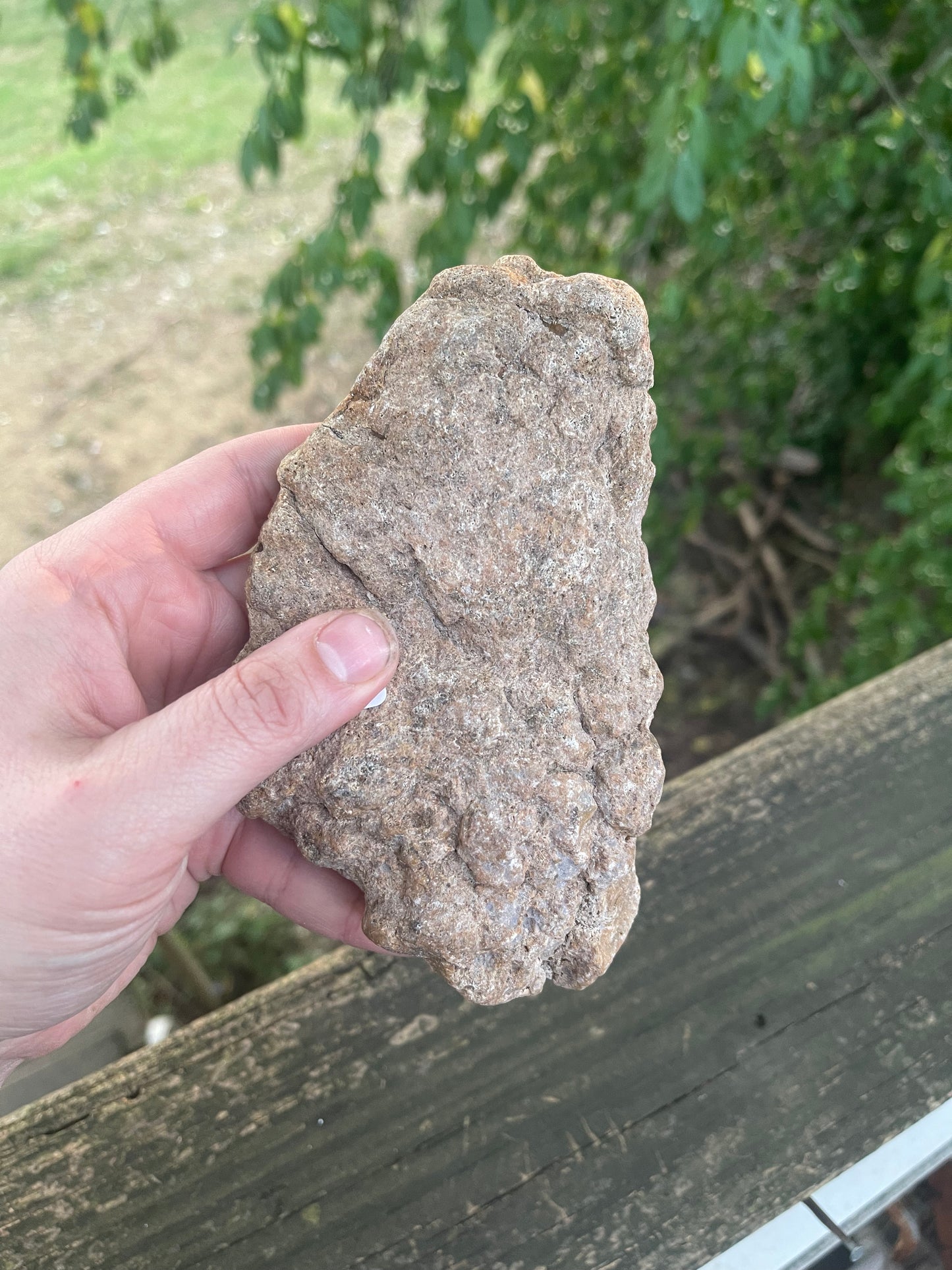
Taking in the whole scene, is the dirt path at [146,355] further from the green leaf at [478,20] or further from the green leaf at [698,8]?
the green leaf at [698,8]

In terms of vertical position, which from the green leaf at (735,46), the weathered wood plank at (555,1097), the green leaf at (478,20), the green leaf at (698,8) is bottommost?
the weathered wood plank at (555,1097)

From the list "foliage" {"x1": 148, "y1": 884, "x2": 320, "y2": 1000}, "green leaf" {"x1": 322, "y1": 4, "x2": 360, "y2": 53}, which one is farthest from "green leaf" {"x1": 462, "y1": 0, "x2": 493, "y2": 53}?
"foliage" {"x1": 148, "y1": 884, "x2": 320, "y2": 1000}

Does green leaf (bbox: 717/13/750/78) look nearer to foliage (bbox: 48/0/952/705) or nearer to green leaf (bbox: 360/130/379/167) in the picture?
foliage (bbox: 48/0/952/705)

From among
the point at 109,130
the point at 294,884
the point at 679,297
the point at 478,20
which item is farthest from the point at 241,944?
the point at 109,130

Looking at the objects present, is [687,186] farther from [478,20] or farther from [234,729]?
[234,729]

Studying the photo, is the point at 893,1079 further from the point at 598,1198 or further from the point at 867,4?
the point at 867,4

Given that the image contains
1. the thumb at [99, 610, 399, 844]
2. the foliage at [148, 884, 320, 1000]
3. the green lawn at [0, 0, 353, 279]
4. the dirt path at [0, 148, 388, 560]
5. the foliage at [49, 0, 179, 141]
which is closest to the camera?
the thumb at [99, 610, 399, 844]

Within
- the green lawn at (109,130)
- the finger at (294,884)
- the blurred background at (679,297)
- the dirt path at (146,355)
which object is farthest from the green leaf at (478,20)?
the green lawn at (109,130)

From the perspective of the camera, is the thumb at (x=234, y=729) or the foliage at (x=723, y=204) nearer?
the thumb at (x=234, y=729)

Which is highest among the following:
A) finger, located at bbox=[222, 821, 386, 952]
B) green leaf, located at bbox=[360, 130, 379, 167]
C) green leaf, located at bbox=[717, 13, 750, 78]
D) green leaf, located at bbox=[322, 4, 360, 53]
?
green leaf, located at bbox=[322, 4, 360, 53]
